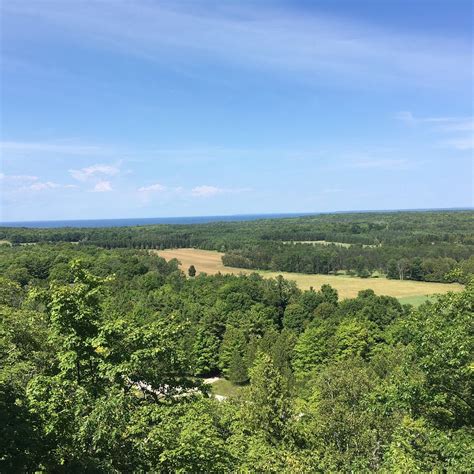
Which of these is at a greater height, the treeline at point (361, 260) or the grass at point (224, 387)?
the treeline at point (361, 260)

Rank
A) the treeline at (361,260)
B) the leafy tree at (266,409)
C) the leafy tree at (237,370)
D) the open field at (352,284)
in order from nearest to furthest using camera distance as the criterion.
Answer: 1. the leafy tree at (266,409)
2. the leafy tree at (237,370)
3. the open field at (352,284)
4. the treeline at (361,260)

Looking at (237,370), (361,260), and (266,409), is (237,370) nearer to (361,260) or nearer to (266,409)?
(266,409)

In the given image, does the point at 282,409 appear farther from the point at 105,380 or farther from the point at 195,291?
the point at 195,291

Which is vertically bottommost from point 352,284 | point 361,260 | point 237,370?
point 237,370

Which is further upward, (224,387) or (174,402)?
(174,402)

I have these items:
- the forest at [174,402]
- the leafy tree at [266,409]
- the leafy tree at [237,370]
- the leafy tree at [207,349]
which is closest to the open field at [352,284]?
the leafy tree at [207,349]

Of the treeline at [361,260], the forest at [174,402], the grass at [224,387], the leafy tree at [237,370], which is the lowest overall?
the grass at [224,387]

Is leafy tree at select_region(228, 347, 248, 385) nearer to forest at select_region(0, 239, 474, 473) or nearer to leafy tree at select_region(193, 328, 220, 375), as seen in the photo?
leafy tree at select_region(193, 328, 220, 375)

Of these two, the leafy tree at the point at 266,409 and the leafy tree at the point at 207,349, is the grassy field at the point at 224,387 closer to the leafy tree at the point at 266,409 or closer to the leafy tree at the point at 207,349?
the leafy tree at the point at 207,349

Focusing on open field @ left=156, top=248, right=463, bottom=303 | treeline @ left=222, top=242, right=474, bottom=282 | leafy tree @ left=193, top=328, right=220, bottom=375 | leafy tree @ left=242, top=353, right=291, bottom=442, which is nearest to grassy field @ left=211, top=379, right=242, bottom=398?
leafy tree @ left=193, top=328, right=220, bottom=375

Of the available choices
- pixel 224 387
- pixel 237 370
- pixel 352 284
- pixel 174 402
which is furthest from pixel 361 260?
pixel 174 402

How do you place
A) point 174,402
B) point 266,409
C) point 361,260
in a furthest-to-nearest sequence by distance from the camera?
point 361,260 → point 266,409 → point 174,402

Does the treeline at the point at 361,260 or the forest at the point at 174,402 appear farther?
the treeline at the point at 361,260

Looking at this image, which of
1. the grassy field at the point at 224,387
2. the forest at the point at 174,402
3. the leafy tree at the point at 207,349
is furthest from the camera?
the leafy tree at the point at 207,349
